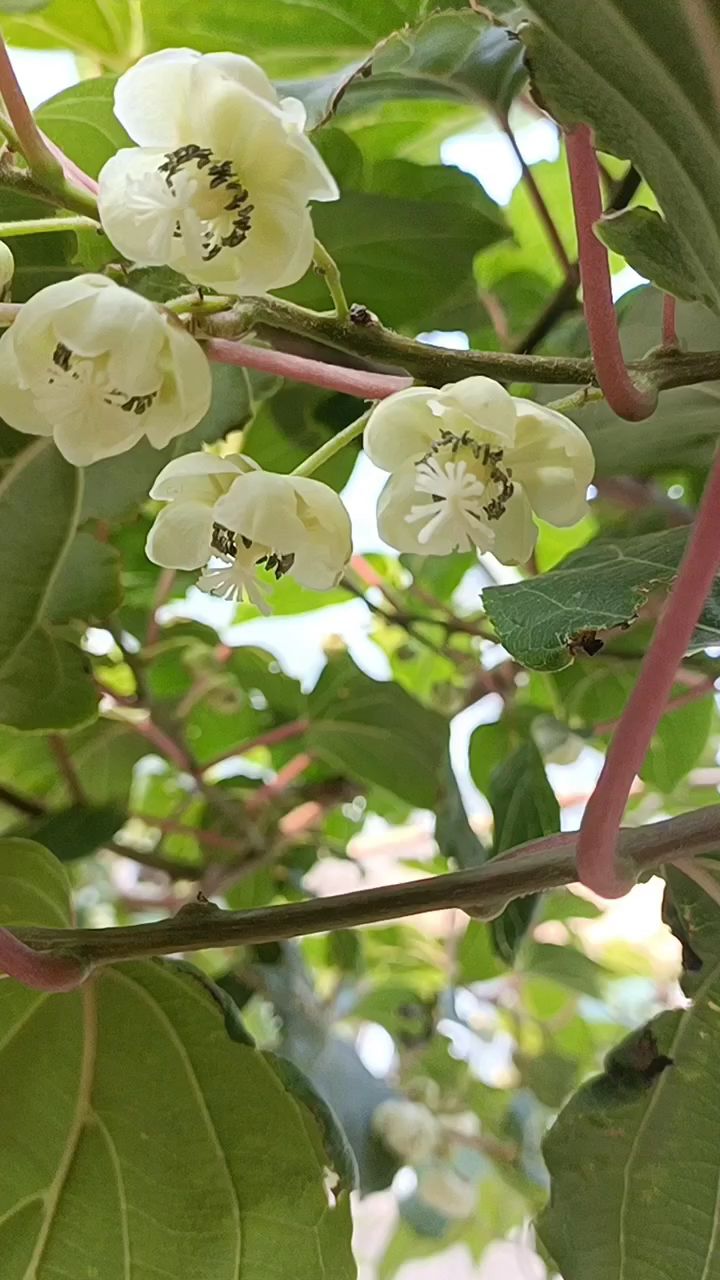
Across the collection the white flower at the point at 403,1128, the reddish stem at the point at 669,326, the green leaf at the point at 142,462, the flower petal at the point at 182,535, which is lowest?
the white flower at the point at 403,1128

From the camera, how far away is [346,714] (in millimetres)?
612

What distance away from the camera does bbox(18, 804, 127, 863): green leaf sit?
1.70ft

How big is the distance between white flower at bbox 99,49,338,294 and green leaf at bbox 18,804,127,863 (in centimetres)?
36

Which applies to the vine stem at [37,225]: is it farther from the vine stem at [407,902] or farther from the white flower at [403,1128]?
the white flower at [403,1128]

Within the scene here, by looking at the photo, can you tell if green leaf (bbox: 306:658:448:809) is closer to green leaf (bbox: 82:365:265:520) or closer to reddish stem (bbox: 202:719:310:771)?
reddish stem (bbox: 202:719:310:771)

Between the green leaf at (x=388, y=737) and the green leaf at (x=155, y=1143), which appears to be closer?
the green leaf at (x=155, y=1143)

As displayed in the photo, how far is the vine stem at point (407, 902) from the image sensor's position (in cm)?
28

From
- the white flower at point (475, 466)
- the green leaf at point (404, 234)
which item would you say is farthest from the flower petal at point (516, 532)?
the green leaf at point (404, 234)

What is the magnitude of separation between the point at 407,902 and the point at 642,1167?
0.13m

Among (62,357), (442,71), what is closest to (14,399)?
(62,357)

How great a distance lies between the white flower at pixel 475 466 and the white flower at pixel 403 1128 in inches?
16.0

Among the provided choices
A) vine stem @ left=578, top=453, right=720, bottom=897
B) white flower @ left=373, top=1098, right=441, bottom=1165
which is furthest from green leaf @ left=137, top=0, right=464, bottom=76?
white flower @ left=373, top=1098, right=441, bottom=1165

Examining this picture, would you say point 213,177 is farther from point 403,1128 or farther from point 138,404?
point 403,1128

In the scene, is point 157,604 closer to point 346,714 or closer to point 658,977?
point 346,714
